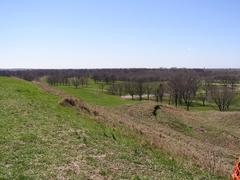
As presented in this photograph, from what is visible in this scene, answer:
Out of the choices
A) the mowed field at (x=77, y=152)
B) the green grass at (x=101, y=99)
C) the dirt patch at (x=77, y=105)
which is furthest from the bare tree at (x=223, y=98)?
the mowed field at (x=77, y=152)

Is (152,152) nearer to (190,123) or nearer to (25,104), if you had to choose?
(25,104)

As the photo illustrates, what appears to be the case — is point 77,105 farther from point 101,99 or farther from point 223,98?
point 223,98

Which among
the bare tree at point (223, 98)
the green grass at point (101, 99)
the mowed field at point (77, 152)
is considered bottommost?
the bare tree at point (223, 98)

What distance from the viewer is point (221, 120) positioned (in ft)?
112

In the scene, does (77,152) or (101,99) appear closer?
(77,152)

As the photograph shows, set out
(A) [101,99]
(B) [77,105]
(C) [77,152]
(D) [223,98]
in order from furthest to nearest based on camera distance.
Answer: (D) [223,98] < (A) [101,99] < (B) [77,105] < (C) [77,152]

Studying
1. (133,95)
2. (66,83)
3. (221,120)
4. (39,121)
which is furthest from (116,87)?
(39,121)

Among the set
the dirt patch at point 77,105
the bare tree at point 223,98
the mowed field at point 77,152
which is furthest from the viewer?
the bare tree at point 223,98

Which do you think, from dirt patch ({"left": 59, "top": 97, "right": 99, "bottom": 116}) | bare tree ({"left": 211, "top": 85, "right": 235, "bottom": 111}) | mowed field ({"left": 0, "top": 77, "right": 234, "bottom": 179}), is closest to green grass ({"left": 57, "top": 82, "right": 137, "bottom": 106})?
dirt patch ({"left": 59, "top": 97, "right": 99, "bottom": 116})

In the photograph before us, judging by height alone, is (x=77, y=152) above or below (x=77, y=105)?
below

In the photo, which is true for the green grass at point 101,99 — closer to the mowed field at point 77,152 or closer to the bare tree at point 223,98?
the mowed field at point 77,152

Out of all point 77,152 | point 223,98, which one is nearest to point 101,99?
point 77,152

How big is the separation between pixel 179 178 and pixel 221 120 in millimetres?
24219

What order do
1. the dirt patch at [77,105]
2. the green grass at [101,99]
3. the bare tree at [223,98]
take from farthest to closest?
the bare tree at [223,98] < the green grass at [101,99] < the dirt patch at [77,105]
